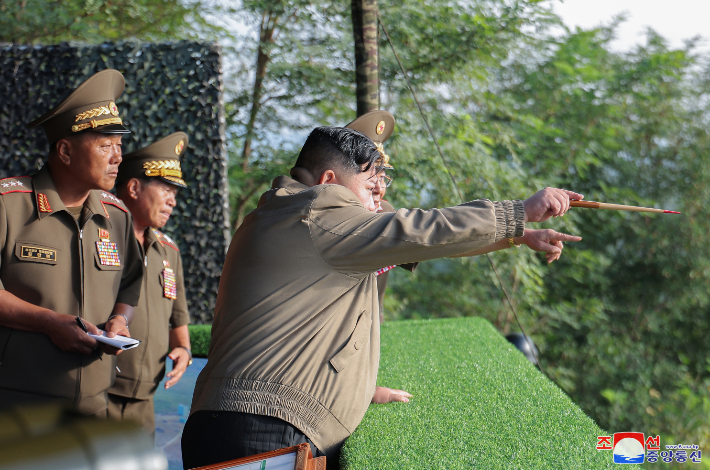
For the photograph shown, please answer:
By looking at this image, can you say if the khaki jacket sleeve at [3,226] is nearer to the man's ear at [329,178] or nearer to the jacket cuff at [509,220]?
the man's ear at [329,178]

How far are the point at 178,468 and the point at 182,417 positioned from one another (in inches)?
16.7

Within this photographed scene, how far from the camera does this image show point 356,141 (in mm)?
1964

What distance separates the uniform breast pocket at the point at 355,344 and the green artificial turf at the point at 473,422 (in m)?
0.33

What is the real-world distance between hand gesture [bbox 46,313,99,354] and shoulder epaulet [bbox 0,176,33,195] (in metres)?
0.52

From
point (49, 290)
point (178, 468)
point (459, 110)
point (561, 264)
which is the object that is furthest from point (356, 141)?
point (561, 264)

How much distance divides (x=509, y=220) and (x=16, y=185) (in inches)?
Result: 73.7

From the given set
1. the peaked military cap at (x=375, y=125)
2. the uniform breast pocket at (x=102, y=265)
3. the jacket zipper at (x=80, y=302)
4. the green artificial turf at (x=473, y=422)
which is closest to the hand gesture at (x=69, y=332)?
the jacket zipper at (x=80, y=302)

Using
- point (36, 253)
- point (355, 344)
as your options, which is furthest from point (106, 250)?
point (355, 344)

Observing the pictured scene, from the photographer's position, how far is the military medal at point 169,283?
3428mm

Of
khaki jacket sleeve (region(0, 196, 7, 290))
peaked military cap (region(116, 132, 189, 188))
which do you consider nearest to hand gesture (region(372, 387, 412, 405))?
khaki jacket sleeve (region(0, 196, 7, 290))

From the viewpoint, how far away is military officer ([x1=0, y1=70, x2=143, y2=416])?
2270 millimetres

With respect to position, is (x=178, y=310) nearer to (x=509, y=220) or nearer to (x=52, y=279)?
(x=52, y=279)

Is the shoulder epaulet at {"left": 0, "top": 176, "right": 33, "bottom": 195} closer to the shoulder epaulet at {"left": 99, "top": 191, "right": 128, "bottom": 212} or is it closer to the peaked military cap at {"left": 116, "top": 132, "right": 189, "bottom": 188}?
the shoulder epaulet at {"left": 99, "top": 191, "right": 128, "bottom": 212}

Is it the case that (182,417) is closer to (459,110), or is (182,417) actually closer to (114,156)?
(114,156)
